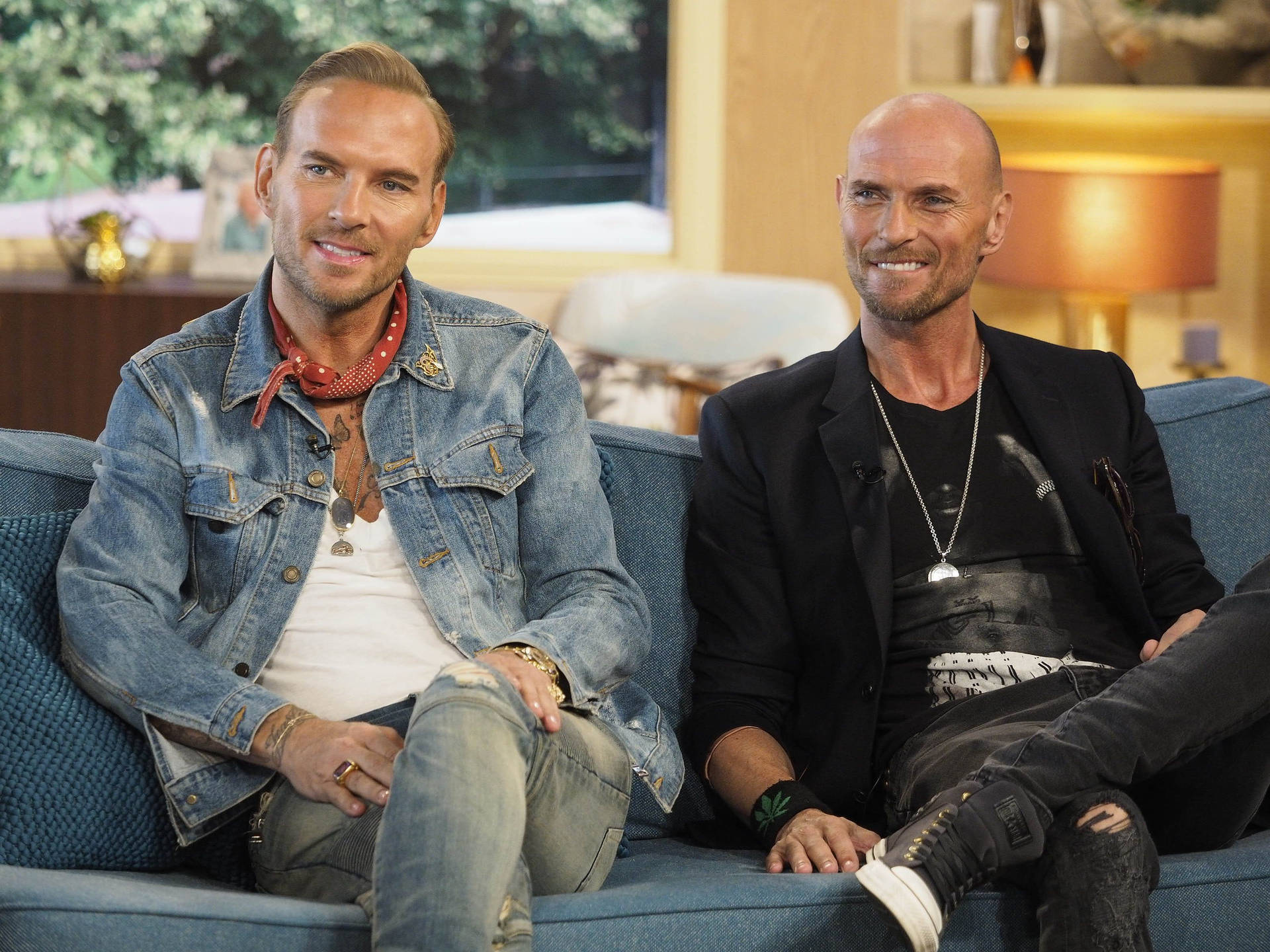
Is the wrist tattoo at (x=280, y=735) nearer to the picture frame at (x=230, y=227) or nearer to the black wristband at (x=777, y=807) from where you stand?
the black wristband at (x=777, y=807)

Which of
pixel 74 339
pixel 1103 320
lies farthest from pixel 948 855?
pixel 74 339

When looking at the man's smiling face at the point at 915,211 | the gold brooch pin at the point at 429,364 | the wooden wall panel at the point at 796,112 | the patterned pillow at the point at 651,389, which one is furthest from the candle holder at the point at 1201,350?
the gold brooch pin at the point at 429,364

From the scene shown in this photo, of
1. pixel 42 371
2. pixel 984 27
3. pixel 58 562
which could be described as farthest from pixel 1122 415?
pixel 42 371

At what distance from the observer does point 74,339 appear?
3.91 meters

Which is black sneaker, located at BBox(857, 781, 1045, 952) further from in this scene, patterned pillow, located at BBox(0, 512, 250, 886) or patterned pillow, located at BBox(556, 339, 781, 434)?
patterned pillow, located at BBox(556, 339, 781, 434)

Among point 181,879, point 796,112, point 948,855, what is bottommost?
point 181,879

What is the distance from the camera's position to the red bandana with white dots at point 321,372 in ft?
5.77

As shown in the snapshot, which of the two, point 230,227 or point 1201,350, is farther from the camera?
point 230,227

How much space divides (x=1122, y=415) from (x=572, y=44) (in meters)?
2.71

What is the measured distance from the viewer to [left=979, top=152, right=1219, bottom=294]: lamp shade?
363 centimetres

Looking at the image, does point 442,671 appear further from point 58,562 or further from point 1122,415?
point 1122,415

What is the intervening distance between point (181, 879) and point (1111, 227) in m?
2.80

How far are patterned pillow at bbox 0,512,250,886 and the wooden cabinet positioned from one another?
2267 mm

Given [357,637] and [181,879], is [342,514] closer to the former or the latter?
[357,637]
